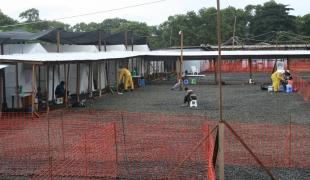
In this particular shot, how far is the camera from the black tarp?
28641mm

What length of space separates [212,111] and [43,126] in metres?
7.57

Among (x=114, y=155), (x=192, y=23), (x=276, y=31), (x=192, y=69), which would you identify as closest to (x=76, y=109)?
(x=114, y=155)

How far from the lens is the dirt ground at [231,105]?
1973cm

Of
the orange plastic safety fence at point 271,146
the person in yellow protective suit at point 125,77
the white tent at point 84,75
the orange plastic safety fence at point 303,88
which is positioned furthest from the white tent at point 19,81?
the orange plastic safety fence at point 303,88

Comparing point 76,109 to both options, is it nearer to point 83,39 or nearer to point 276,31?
point 83,39

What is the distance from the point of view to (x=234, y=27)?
76500mm

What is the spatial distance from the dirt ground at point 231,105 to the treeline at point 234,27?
43310 millimetres

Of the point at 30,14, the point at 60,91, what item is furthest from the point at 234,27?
the point at 60,91

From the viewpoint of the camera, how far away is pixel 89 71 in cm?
2862

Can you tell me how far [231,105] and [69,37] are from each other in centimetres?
1299

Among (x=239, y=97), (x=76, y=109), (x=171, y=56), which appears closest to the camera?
(x=76, y=109)

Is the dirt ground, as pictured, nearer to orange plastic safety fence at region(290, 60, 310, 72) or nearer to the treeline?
orange plastic safety fence at region(290, 60, 310, 72)

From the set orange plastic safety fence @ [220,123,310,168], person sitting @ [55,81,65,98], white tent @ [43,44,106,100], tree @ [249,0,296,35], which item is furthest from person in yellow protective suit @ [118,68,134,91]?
tree @ [249,0,296,35]

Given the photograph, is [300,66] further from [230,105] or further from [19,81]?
[19,81]
